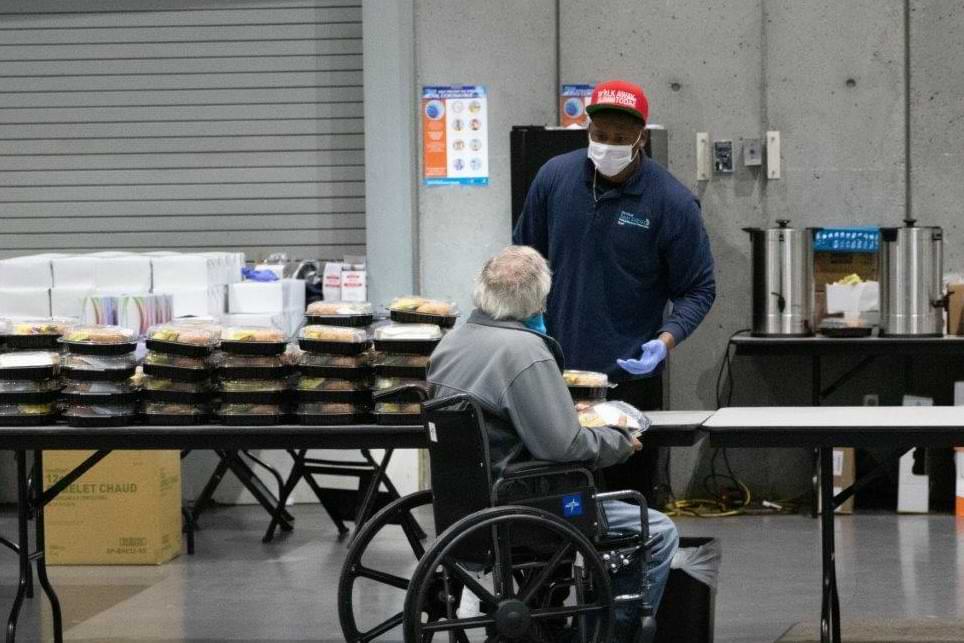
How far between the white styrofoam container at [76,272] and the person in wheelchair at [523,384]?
12.3ft

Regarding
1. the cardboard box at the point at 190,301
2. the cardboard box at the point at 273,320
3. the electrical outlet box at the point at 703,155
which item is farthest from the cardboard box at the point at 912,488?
the cardboard box at the point at 190,301

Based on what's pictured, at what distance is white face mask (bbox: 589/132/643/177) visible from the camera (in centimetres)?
467

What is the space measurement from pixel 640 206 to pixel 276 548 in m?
2.97

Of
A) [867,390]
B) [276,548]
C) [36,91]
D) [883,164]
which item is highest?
[36,91]

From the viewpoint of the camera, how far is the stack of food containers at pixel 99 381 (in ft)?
14.6

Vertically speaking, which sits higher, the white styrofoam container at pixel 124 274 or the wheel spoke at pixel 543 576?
the white styrofoam container at pixel 124 274

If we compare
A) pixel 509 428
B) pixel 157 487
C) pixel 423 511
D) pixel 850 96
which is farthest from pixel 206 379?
pixel 850 96

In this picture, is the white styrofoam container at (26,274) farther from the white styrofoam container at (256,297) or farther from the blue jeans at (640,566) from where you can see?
the blue jeans at (640,566)

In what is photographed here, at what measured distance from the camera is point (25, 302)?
278 inches

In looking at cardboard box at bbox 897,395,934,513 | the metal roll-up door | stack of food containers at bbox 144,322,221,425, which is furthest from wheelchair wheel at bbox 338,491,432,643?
cardboard box at bbox 897,395,934,513

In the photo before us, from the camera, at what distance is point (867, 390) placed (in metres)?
7.56

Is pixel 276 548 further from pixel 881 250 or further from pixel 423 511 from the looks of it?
pixel 881 250

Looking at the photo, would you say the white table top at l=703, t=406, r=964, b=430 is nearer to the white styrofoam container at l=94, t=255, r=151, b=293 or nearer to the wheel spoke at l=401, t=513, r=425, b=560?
the wheel spoke at l=401, t=513, r=425, b=560

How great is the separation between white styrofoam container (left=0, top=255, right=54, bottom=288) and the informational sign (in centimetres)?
286
